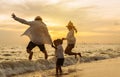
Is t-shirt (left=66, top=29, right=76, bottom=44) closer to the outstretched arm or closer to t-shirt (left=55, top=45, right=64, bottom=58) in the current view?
t-shirt (left=55, top=45, right=64, bottom=58)

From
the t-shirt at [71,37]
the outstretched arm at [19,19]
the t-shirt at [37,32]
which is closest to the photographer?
the outstretched arm at [19,19]

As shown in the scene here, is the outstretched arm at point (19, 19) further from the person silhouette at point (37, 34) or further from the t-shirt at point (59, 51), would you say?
the t-shirt at point (59, 51)

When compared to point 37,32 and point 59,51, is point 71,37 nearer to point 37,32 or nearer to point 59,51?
point 37,32

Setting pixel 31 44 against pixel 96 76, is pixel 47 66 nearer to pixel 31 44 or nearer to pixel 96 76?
pixel 31 44

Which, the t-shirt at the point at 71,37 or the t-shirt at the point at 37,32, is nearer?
the t-shirt at the point at 37,32

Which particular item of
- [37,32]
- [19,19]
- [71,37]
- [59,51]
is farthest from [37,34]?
[71,37]

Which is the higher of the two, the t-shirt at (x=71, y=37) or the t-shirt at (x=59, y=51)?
the t-shirt at (x=71, y=37)

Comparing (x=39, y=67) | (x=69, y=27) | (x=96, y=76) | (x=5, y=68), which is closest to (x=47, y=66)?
(x=39, y=67)

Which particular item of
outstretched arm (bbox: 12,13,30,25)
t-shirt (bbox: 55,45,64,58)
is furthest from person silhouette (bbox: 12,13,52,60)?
t-shirt (bbox: 55,45,64,58)

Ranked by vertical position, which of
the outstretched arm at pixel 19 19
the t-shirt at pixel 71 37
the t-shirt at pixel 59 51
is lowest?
the t-shirt at pixel 59 51

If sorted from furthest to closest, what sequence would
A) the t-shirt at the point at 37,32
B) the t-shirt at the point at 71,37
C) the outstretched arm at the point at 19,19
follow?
the t-shirt at the point at 71,37
the t-shirt at the point at 37,32
the outstretched arm at the point at 19,19

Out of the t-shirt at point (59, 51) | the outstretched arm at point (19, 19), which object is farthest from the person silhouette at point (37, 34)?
the t-shirt at point (59, 51)

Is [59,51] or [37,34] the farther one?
[37,34]

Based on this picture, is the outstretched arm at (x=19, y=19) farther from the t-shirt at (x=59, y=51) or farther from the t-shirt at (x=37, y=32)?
the t-shirt at (x=59, y=51)
